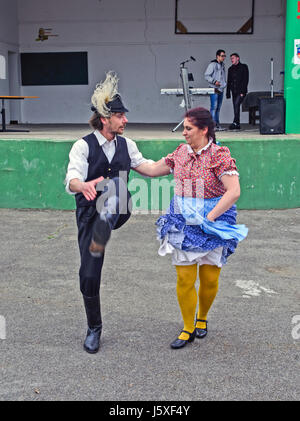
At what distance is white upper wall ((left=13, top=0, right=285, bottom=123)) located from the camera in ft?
65.2

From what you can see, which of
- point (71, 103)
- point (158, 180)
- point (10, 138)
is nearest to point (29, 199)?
point (10, 138)

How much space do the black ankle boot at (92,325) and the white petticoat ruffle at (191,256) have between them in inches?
22.5

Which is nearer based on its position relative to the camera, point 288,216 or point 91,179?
point 91,179

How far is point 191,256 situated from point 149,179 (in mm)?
4920

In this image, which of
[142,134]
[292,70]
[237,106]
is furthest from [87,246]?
[237,106]

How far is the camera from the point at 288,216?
27.5ft

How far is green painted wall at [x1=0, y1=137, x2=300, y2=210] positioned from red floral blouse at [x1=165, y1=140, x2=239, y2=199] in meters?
4.76

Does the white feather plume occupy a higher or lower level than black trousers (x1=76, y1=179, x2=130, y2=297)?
higher

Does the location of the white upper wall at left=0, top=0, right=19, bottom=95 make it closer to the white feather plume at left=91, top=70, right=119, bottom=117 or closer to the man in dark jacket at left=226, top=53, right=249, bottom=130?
the man in dark jacket at left=226, top=53, right=249, bottom=130

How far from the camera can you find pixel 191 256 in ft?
12.4

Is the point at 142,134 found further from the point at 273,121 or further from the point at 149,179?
the point at 149,179

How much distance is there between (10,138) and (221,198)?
19.3 feet

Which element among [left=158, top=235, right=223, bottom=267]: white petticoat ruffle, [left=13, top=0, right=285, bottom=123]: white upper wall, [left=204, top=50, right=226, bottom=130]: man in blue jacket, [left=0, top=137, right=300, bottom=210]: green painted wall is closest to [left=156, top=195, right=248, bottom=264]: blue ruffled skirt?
[left=158, top=235, right=223, bottom=267]: white petticoat ruffle

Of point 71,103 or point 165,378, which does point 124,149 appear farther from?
point 71,103
